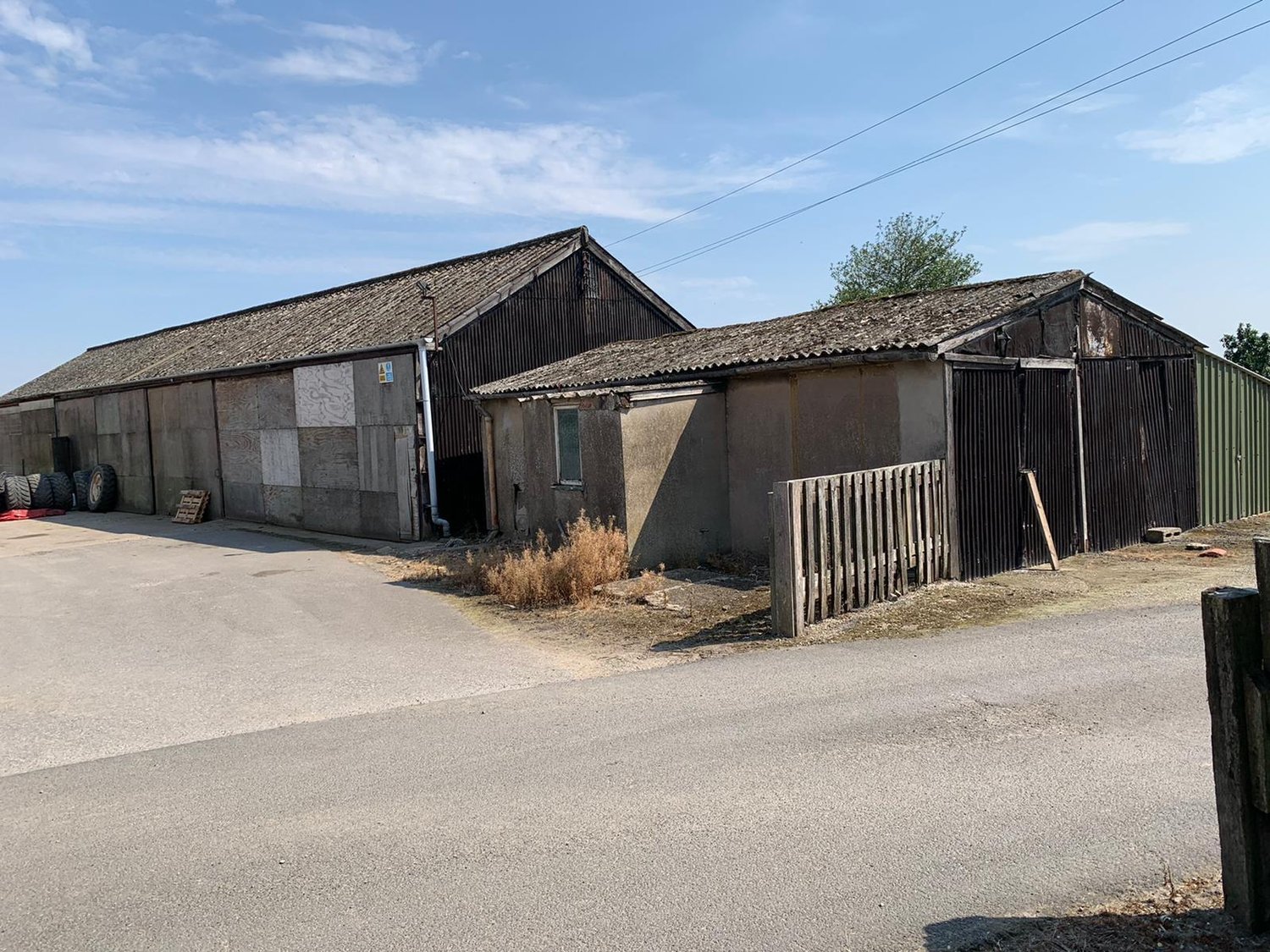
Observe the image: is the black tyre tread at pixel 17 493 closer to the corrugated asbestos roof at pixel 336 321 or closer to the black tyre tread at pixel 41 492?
the black tyre tread at pixel 41 492

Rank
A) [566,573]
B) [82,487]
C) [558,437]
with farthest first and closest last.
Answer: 1. [82,487]
2. [558,437]
3. [566,573]

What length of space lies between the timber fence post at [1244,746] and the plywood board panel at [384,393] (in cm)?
1535

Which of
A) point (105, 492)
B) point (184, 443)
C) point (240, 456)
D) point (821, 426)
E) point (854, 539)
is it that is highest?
point (184, 443)

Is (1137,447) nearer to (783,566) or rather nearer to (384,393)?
(783,566)

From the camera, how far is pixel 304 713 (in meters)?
7.07

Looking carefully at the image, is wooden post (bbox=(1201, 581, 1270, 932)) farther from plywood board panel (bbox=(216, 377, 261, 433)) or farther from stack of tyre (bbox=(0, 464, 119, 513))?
stack of tyre (bbox=(0, 464, 119, 513))

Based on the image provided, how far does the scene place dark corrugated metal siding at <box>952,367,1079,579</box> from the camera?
11.4 meters

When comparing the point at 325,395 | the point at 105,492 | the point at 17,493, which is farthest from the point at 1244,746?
the point at 17,493

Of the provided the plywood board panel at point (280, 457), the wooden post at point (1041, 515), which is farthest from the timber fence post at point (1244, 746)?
the plywood board panel at point (280, 457)

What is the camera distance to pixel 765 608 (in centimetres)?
1009

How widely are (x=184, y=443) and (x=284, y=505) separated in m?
5.35

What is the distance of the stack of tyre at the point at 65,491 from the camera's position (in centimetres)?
2803

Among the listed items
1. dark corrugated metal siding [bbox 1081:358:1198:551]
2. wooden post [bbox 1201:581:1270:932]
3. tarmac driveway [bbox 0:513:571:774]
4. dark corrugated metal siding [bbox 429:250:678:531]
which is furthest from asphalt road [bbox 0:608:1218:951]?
dark corrugated metal siding [bbox 429:250:678:531]

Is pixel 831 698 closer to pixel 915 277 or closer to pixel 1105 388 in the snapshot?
pixel 1105 388
